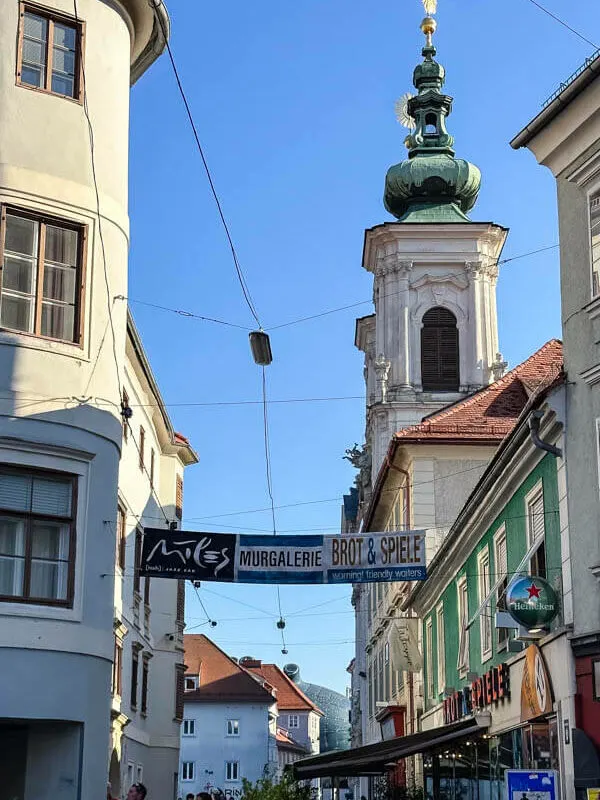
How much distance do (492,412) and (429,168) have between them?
1220 inches

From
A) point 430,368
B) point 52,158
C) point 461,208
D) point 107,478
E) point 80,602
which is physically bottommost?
point 80,602

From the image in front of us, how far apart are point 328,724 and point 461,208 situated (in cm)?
8232

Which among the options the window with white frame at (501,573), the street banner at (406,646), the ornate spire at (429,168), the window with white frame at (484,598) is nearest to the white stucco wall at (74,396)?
the window with white frame at (501,573)

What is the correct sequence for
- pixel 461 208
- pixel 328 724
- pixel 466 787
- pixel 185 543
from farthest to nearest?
pixel 328 724
pixel 461 208
pixel 466 787
pixel 185 543

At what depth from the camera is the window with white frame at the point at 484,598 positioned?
24406 mm

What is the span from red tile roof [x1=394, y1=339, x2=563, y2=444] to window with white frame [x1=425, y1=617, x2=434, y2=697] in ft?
16.2

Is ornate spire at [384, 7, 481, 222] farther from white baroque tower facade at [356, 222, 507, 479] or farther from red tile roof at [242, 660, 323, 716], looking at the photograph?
Result: red tile roof at [242, 660, 323, 716]

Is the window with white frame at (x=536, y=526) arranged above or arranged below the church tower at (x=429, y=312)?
below

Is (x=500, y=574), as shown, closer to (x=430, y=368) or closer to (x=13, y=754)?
(x=13, y=754)

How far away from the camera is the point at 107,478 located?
18.0 meters

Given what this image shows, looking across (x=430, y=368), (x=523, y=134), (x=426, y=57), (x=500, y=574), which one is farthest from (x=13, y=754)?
(x=426, y=57)

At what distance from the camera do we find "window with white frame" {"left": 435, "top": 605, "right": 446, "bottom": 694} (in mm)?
30984

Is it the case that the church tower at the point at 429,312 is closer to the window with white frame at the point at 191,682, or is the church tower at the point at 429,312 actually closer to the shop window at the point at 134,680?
the shop window at the point at 134,680

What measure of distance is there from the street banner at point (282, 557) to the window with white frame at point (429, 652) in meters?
14.5
